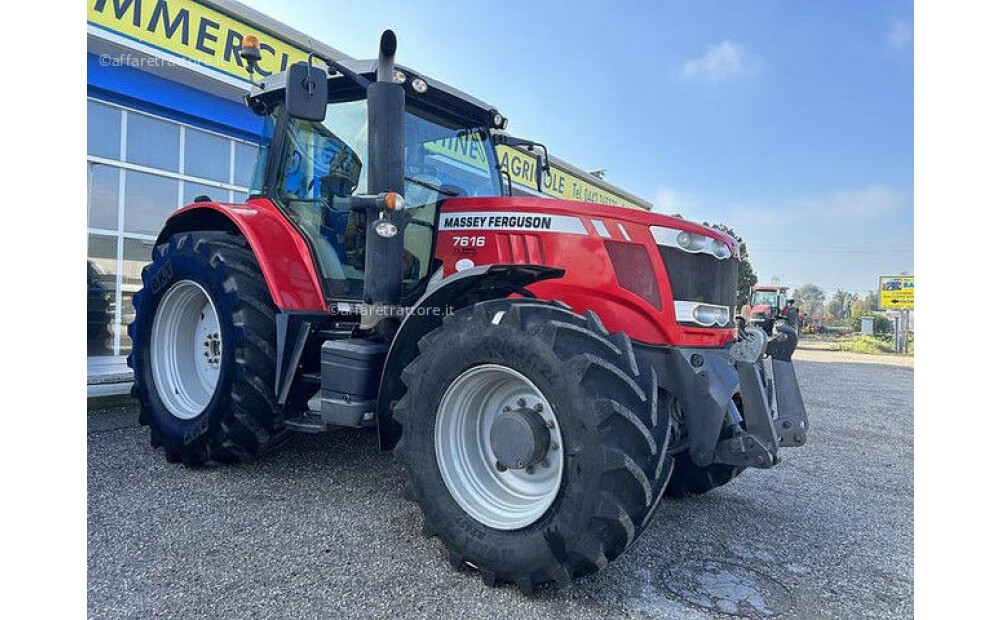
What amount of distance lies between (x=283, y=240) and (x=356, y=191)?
→ 2.13 ft

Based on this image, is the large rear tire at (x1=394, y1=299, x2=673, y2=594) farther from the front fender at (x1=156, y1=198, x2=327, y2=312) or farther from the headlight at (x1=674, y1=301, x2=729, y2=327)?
the front fender at (x1=156, y1=198, x2=327, y2=312)

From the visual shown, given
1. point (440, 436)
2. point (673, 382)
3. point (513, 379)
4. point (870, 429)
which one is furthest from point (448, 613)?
point (870, 429)

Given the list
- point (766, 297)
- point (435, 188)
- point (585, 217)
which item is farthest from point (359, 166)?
point (766, 297)

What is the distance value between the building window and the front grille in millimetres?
6250

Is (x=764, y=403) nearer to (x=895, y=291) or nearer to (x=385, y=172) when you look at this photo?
(x=385, y=172)

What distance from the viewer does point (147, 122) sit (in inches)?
288

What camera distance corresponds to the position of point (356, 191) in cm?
372

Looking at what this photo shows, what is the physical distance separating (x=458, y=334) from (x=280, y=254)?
5.82 feet

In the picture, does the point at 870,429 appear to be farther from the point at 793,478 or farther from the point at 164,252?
the point at 164,252

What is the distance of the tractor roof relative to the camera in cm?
362

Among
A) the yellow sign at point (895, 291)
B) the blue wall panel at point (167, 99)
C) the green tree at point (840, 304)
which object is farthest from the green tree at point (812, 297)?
the blue wall panel at point (167, 99)

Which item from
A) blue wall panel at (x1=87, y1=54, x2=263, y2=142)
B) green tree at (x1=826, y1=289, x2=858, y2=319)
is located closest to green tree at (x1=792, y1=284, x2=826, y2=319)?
green tree at (x1=826, y1=289, x2=858, y2=319)

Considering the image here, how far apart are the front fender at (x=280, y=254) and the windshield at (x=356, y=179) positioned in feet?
0.26

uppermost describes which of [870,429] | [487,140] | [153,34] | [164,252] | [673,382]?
[153,34]
